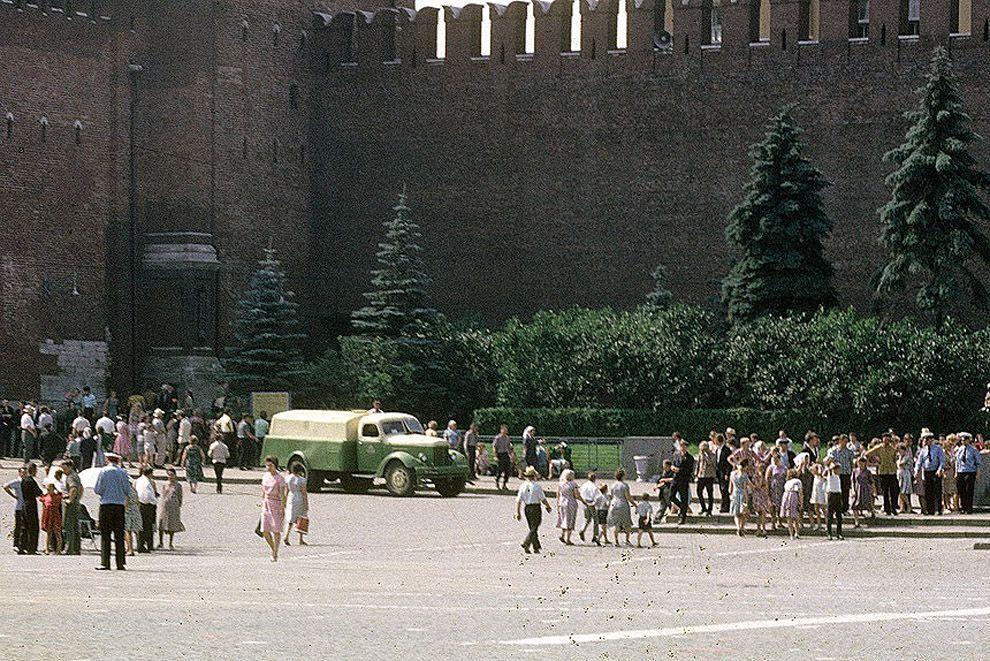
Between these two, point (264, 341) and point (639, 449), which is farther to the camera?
point (264, 341)

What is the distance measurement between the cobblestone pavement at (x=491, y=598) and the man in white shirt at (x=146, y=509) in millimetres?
385

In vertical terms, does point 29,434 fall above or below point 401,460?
above

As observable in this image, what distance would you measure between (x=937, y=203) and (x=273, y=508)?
21770 mm

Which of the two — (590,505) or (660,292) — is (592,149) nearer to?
(660,292)

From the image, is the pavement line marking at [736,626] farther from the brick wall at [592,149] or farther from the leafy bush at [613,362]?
the brick wall at [592,149]

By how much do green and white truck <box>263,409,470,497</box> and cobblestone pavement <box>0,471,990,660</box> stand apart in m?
5.39

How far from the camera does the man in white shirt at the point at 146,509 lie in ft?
75.3

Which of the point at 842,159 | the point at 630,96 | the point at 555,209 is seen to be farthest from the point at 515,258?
the point at 842,159

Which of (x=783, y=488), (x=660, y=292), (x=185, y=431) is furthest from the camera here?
(x=660, y=292)

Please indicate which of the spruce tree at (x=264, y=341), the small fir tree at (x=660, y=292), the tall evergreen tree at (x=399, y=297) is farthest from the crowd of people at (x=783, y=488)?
the small fir tree at (x=660, y=292)

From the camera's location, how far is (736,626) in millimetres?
14031

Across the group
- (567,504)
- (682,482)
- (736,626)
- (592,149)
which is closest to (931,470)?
(682,482)

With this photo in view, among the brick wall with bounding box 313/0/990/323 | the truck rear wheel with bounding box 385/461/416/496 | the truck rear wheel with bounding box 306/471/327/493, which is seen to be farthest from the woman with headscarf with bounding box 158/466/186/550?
the brick wall with bounding box 313/0/990/323

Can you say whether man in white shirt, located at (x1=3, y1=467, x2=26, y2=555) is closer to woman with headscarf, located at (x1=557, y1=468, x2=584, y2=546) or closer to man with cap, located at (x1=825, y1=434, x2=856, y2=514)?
woman with headscarf, located at (x1=557, y1=468, x2=584, y2=546)
